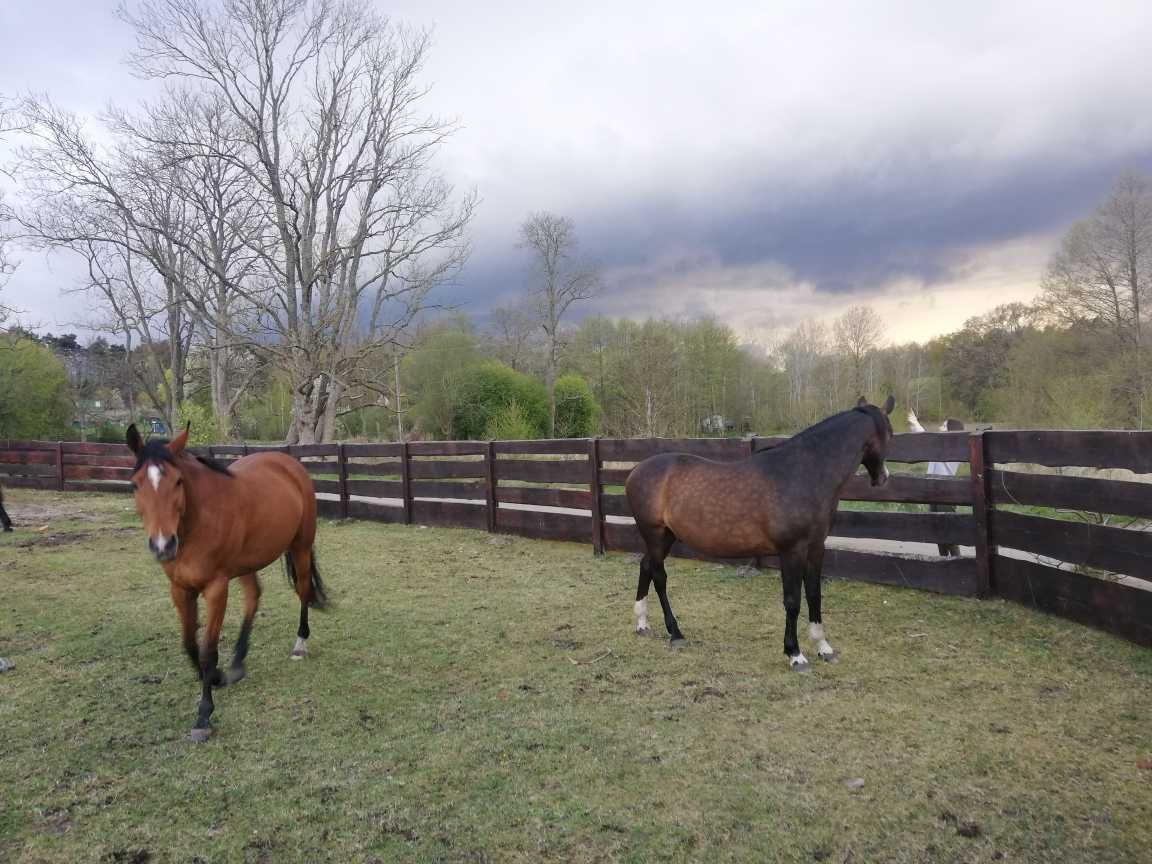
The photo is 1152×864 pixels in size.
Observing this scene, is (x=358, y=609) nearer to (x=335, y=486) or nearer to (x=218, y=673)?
(x=218, y=673)

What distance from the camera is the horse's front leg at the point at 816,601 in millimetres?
3859

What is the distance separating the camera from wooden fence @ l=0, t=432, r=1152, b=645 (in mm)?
3865

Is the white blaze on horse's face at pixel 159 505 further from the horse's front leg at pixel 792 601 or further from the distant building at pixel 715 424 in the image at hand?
the distant building at pixel 715 424

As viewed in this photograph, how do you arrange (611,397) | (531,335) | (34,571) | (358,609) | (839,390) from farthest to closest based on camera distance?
(531,335), (611,397), (839,390), (34,571), (358,609)

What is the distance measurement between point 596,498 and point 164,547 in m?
4.67

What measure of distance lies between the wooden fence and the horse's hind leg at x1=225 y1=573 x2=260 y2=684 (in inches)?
120

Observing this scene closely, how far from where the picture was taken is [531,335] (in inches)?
1430

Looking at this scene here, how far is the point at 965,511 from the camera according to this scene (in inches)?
229

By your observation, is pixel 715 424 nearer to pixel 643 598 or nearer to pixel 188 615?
pixel 643 598

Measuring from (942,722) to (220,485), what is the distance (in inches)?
152

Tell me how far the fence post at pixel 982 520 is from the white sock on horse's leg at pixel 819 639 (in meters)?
1.70

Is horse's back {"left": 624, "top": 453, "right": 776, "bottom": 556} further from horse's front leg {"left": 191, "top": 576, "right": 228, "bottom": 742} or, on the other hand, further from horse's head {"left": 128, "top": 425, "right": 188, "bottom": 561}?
horse's head {"left": 128, "top": 425, "right": 188, "bottom": 561}

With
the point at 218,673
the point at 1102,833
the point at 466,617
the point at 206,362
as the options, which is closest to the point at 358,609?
the point at 466,617

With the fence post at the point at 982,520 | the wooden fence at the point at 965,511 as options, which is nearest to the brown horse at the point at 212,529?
the wooden fence at the point at 965,511
